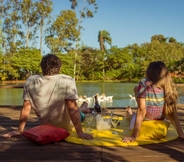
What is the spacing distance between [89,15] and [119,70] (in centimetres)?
828

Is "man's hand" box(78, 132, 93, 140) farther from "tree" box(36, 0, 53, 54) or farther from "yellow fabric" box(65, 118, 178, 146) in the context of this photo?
"tree" box(36, 0, 53, 54)

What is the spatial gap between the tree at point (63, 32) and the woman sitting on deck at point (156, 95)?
25954 millimetres

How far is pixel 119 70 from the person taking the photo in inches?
1294

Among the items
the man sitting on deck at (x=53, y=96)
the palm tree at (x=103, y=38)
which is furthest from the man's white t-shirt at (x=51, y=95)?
the palm tree at (x=103, y=38)

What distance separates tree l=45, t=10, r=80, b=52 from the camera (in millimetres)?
28109

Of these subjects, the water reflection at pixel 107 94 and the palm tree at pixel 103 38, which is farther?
the palm tree at pixel 103 38

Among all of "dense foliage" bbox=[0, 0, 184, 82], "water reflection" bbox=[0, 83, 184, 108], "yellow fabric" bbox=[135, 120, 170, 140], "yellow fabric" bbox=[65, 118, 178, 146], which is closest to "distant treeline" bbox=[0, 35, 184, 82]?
"dense foliage" bbox=[0, 0, 184, 82]

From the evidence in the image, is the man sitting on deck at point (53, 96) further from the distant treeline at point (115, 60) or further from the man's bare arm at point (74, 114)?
the distant treeline at point (115, 60)

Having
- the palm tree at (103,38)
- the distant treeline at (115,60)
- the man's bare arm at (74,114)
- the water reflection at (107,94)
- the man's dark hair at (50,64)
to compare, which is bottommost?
the water reflection at (107,94)

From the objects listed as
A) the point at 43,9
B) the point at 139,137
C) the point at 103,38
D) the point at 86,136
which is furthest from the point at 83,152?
the point at 103,38

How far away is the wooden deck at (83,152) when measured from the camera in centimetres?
202

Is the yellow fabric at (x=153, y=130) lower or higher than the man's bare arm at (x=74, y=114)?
lower

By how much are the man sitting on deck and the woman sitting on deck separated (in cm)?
60

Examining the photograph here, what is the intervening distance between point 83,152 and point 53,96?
677 millimetres
